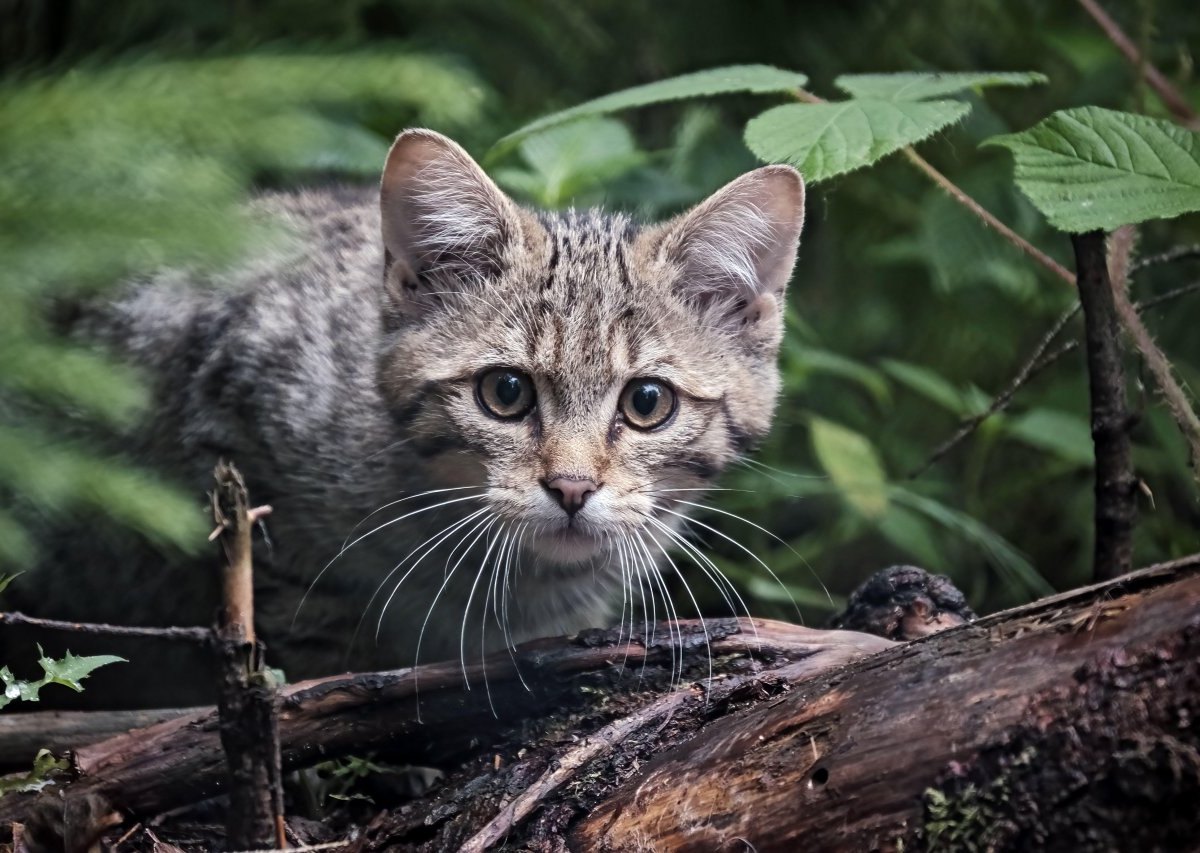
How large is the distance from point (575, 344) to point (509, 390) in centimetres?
20

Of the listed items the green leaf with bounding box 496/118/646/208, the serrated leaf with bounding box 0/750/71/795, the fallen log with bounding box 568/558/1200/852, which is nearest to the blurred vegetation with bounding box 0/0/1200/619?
the green leaf with bounding box 496/118/646/208

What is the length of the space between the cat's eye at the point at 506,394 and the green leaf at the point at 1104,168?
1.22 m

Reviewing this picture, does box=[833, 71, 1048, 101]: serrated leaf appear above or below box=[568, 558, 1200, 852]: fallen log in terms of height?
above

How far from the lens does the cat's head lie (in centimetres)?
288

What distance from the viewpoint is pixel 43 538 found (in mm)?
2926

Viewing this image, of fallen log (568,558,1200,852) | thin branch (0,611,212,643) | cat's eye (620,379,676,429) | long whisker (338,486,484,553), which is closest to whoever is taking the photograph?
fallen log (568,558,1200,852)

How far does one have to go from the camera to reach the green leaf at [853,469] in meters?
4.00

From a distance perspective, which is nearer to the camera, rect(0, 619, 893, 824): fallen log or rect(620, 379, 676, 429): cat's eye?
rect(0, 619, 893, 824): fallen log

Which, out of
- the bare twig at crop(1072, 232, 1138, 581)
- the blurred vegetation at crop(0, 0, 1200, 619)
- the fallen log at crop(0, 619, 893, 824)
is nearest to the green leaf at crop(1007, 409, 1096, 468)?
the blurred vegetation at crop(0, 0, 1200, 619)

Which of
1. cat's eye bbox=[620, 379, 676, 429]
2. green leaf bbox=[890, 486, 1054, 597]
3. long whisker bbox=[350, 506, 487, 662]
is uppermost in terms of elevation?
cat's eye bbox=[620, 379, 676, 429]

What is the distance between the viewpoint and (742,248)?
323cm

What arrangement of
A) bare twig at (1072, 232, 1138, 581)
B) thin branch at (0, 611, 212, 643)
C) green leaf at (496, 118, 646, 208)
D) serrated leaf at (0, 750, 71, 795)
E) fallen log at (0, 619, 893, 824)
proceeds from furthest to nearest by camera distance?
Answer: green leaf at (496, 118, 646, 208)
bare twig at (1072, 232, 1138, 581)
fallen log at (0, 619, 893, 824)
serrated leaf at (0, 750, 71, 795)
thin branch at (0, 611, 212, 643)

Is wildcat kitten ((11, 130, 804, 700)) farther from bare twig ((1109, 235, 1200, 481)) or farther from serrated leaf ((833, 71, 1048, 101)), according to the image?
bare twig ((1109, 235, 1200, 481))

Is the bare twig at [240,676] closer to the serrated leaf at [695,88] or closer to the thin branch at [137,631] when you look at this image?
the thin branch at [137,631]
